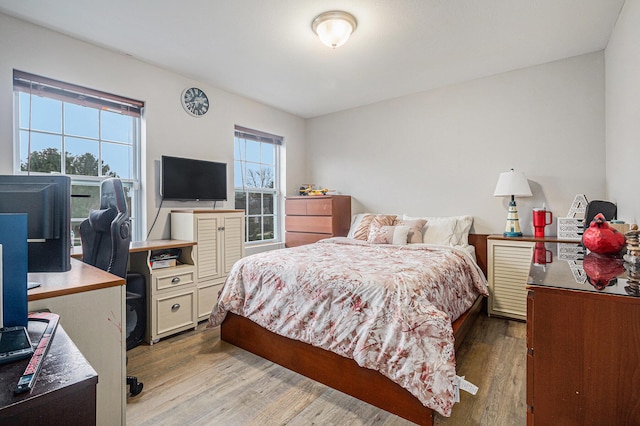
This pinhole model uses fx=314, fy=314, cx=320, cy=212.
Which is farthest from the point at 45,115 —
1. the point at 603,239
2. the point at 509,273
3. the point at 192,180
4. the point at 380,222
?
the point at 509,273

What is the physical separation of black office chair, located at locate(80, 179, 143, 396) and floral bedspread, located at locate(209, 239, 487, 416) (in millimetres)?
846

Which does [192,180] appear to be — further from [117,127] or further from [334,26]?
[334,26]

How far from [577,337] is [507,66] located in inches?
121

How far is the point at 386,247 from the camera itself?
124 inches

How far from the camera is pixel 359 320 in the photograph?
1.82 meters

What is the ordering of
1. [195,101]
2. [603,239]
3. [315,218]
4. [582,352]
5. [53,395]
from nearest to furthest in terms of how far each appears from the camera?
[53,395]
[582,352]
[603,239]
[195,101]
[315,218]

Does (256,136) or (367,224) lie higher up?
(256,136)

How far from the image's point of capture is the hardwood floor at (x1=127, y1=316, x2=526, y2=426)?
170cm

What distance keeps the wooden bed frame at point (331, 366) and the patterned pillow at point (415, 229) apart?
0.88 meters

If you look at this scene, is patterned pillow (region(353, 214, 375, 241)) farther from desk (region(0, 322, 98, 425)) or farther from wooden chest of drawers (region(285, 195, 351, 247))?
desk (region(0, 322, 98, 425))

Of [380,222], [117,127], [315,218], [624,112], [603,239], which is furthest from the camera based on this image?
[315,218]

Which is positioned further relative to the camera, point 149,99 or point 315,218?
point 315,218

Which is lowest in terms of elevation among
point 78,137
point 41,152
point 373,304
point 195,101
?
point 373,304

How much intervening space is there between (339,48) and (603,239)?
2.40 m
